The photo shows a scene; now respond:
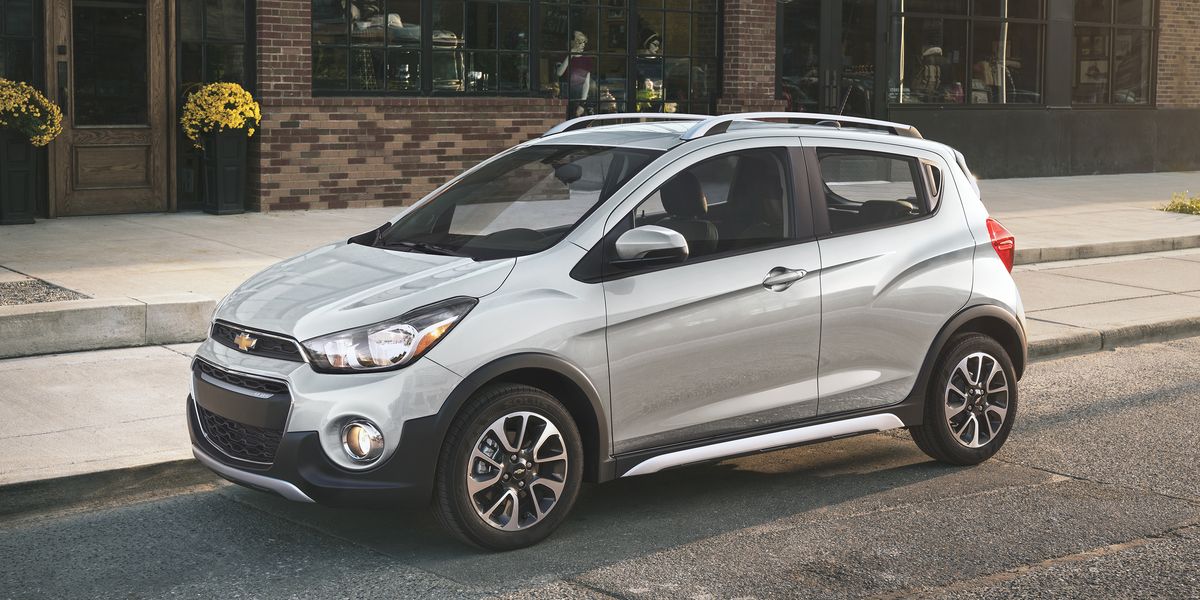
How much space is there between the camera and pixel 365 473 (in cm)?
522

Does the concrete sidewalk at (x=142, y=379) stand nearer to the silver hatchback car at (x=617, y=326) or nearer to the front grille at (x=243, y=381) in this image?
the front grille at (x=243, y=381)

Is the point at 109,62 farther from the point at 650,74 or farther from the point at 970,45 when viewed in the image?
the point at 970,45

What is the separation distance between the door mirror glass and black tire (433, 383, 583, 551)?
66 cm

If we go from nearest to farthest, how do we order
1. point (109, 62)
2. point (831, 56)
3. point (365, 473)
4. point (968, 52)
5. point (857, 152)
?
point (365, 473)
point (857, 152)
point (109, 62)
point (831, 56)
point (968, 52)

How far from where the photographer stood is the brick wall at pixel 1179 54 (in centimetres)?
2658

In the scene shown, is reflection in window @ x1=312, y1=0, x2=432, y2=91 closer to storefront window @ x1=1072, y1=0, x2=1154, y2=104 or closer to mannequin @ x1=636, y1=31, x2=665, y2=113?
mannequin @ x1=636, y1=31, x2=665, y2=113

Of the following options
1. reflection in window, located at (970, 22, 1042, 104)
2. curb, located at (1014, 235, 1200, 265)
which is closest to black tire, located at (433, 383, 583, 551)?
curb, located at (1014, 235, 1200, 265)

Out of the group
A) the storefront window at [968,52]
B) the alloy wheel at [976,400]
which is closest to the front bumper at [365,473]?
the alloy wheel at [976,400]

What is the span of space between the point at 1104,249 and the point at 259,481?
1184 cm

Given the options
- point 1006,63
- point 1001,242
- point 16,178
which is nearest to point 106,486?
point 1001,242

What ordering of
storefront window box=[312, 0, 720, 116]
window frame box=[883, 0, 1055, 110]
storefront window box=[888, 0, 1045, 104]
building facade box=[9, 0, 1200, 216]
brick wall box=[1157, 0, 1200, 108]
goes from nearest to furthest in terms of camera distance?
1. building facade box=[9, 0, 1200, 216]
2. storefront window box=[312, 0, 720, 116]
3. window frame box=[883, 0, 1055, 110]
4. storefront window box=[888, 0, 1045, 104]
5. brick wall box=[1157, 0, 1200, 108]

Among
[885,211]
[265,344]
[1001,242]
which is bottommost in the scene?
[265,344]

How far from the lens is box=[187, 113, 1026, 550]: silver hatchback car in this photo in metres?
5.27

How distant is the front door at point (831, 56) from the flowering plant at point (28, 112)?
10744 mm
